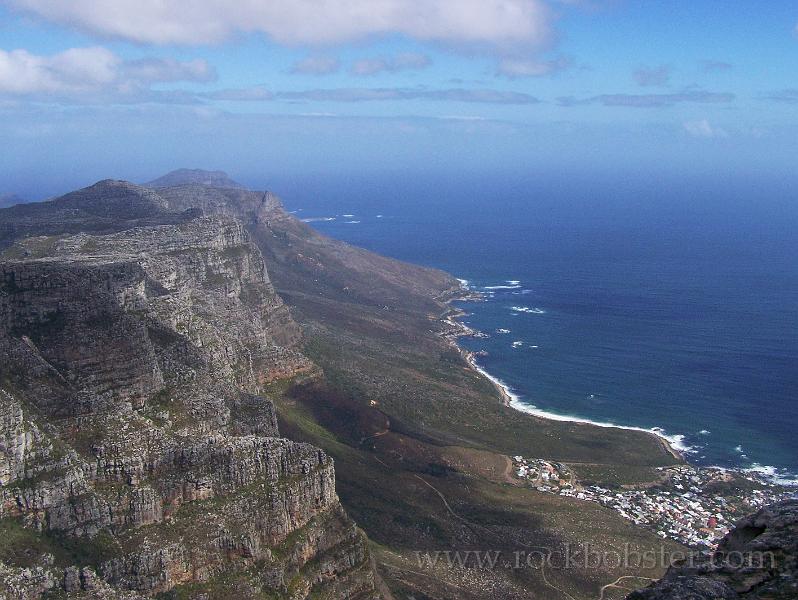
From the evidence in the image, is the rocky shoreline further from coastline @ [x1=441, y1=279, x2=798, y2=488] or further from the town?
coastline @ [x1=441, y1=279, x2=798, y2=488]

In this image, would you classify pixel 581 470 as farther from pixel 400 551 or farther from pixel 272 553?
pixel 272 553

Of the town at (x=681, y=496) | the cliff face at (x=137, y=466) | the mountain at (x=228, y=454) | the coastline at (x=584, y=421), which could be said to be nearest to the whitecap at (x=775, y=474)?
the coastline at (x=584, y=421)

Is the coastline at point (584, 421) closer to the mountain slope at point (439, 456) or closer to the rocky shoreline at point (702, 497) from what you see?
the rocky shoreline at point (702, 497)

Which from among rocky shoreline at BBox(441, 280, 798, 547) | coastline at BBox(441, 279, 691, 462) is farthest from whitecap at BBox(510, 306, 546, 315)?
rocky shoreline at BBox(441, 280, 798, 547)

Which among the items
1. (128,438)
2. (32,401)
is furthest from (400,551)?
(32,401)

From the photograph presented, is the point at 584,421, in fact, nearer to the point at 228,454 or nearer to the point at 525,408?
the point at 525,408
